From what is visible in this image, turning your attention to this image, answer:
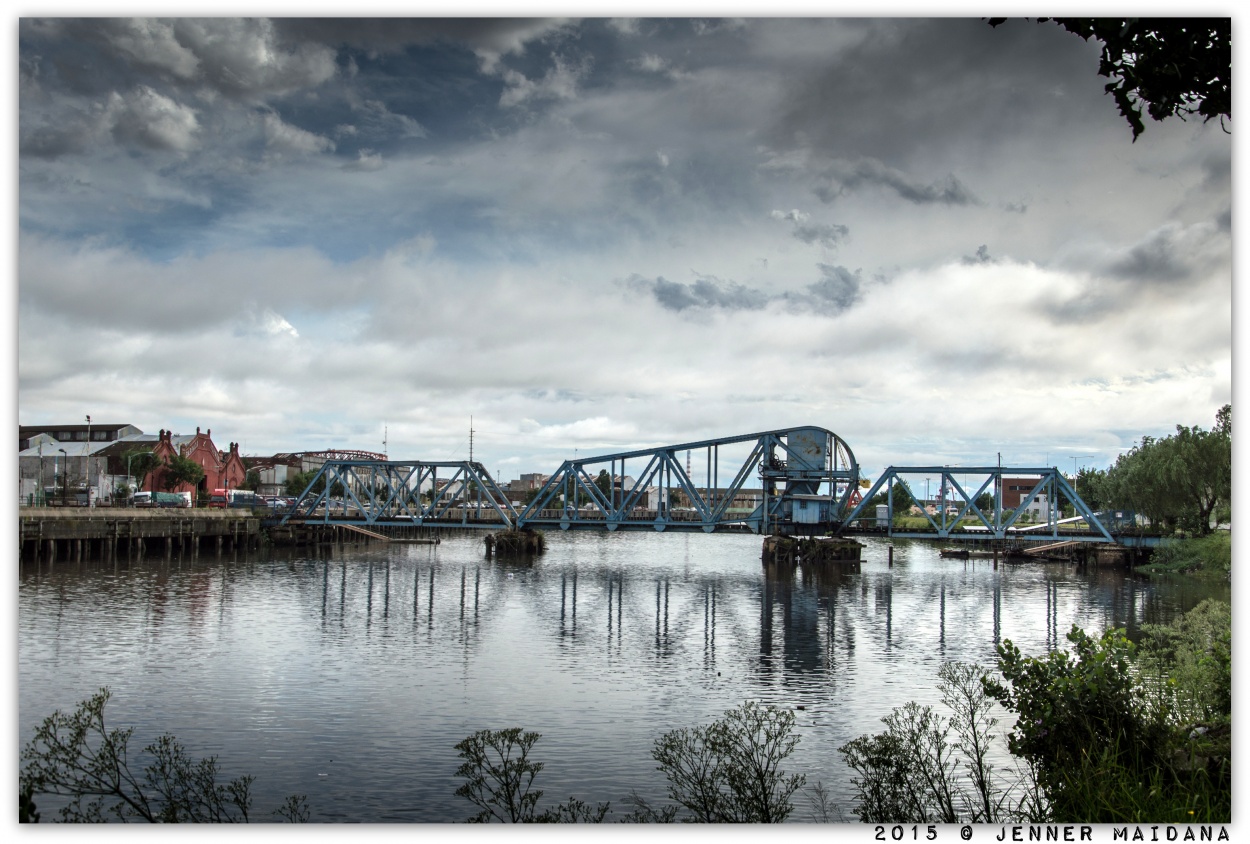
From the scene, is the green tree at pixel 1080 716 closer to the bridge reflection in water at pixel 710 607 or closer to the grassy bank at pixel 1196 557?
A: the bridge reflection in water at pixel 710 607

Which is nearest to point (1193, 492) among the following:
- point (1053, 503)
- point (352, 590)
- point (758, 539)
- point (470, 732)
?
point (1053, 503)

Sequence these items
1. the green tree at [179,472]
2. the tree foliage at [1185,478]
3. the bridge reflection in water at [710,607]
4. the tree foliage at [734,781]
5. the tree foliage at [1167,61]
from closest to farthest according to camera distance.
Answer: the tree foliage at [1167,61] < the tree foliage at [734,781] < the bridge reflection in water at [710,607] < the tree foliage at [1185,478] < the green tree at [179,472]

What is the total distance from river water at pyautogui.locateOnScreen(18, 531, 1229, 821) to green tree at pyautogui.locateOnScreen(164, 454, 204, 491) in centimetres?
4151

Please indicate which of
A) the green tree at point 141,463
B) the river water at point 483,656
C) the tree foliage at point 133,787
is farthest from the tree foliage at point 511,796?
the green tree at point 141,463

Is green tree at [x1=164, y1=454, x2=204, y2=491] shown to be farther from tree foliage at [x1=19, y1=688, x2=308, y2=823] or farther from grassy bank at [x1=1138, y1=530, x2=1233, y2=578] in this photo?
tree foliage at [x1=19, y1=688, x2=308, y2=823]

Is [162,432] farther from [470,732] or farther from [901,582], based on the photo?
[470,732]

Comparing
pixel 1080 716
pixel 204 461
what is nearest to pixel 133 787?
pixel 1080 716

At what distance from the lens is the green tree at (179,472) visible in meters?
99.8

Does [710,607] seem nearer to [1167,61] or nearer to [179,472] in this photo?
[1167,61]

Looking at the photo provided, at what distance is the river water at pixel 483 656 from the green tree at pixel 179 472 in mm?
41507

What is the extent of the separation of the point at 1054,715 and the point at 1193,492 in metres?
53.7

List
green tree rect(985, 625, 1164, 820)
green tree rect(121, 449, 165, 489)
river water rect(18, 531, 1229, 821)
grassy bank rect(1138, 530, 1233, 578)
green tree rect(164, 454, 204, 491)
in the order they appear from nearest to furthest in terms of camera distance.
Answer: green tree rect(985, 625, 1164, 820)
river water rect(18, 531, 1229, 821)
grassy bank rect(1138, 530, 1233, 578)
green tree rect(121, 449, 165, 489)
green tree rect(164, 454, 204, 491)

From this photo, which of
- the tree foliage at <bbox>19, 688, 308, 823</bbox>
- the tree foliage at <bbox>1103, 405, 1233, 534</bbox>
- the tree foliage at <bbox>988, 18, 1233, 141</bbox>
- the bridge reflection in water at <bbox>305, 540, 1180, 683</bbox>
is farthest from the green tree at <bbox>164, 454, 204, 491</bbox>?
the tree foliage at <bbox>988, 18, 1233, 141</bbox>

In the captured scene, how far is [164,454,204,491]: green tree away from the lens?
9975cm
